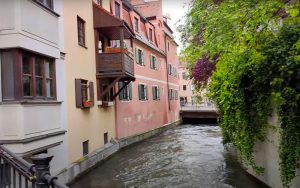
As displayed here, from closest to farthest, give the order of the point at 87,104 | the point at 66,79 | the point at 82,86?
the point at 66,79 → the point at 87,104 → the point at 82,86

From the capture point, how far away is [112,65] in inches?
653

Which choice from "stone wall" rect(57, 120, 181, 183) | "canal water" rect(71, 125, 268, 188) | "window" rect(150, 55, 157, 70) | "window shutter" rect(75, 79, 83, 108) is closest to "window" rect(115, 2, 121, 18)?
"window" rect(150, 55, 157, 70)

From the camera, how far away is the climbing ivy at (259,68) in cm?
728

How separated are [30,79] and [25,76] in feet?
0.79

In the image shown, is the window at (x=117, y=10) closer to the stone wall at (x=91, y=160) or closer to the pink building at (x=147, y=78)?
the pink building at (x=147, y=78)

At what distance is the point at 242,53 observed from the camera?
29.3 feet

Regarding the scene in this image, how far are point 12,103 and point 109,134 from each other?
971 centimetres

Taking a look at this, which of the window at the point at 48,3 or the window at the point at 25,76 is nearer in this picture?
the window at the point at 25,76

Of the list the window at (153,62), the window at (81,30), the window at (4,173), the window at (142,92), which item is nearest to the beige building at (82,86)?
the window at (81,30)

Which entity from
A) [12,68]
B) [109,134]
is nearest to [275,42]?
[12,68]

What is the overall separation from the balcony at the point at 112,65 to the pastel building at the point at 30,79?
5.21 m

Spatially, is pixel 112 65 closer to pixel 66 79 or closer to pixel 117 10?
pixel 66 79

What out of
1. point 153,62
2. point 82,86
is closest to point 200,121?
point 153,62

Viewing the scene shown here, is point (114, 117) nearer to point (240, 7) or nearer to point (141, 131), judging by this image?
point (141, 131)
